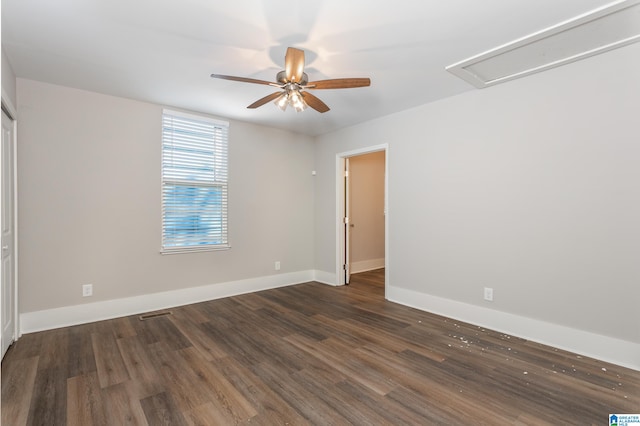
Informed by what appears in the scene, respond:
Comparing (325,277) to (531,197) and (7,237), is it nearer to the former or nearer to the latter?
(531,197)

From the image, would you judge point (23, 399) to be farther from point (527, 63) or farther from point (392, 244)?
point (527, 63)

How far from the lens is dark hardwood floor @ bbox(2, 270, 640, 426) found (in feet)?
6.65

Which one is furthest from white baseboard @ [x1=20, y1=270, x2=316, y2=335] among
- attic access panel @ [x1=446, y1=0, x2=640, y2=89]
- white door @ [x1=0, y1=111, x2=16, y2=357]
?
attic access panel @ [x1=446, y1=0, x2=640, y2=89]

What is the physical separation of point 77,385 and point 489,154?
13.7ft

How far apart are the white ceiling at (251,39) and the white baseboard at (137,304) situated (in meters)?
2.43

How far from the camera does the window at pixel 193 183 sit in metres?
4.20

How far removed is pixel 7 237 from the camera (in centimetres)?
296

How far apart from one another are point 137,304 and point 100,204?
1.26 m

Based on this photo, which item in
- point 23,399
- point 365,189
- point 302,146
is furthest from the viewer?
Result: point 365,189

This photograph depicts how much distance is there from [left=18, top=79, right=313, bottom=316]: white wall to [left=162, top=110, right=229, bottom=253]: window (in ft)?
0.38

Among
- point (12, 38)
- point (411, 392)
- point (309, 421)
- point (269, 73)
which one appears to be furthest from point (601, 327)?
point (12, 38)

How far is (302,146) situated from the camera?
559cm

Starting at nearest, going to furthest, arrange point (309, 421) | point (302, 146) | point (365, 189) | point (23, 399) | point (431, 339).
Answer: point (309, 421) < point (23, 399) < point (431, 339) < point (302, 146) < point (365, 189)

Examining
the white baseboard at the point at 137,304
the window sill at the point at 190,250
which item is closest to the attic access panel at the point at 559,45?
the window sill at the point at 190,250
